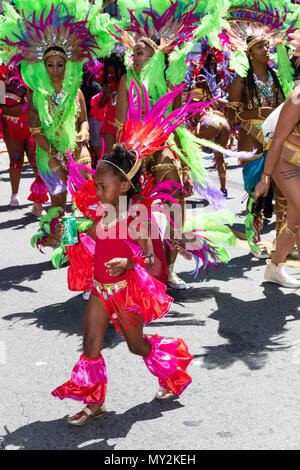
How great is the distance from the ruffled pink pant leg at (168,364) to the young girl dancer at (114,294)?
104 mm

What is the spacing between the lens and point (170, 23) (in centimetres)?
493

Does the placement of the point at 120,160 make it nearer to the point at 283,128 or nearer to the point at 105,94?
the point at 283,128

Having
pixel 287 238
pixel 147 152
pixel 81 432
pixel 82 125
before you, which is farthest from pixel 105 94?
pixel 81 432

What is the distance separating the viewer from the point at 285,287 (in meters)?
5.26

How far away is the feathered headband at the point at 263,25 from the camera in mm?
5816

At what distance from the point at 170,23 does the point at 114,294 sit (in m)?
2.59

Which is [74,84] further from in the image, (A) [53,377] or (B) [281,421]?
(B) [281,421]

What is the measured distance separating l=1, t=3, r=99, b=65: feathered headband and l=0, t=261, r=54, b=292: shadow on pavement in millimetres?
1888

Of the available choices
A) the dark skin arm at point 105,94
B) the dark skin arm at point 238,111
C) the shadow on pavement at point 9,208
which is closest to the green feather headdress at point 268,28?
the dark skin arm at point 238,111

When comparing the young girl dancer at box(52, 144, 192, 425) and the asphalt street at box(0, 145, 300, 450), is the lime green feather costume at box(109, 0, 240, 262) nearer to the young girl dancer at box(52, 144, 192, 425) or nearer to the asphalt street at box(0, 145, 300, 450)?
the asphalt street at box(0, 145, 300, 450)

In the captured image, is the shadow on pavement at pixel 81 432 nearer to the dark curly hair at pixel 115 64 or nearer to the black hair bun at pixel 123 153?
the black hair bun at pixel 123 153

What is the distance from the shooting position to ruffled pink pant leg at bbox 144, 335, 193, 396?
3.38 m

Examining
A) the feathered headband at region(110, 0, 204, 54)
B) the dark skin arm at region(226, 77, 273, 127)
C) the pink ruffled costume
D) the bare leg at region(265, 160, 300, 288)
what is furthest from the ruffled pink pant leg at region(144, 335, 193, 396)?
the dark skin arm at region(226, 77, 273, 127)

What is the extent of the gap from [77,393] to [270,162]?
210 centimetres
